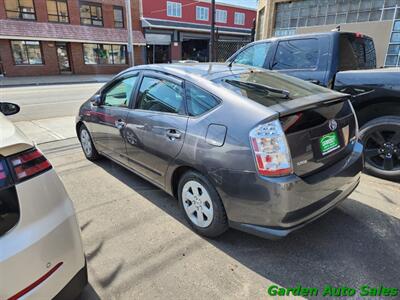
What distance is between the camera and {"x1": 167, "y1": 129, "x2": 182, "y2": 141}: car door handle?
268cm

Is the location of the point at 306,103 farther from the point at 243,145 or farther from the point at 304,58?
the point at 304,58

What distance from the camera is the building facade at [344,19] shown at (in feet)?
41.0

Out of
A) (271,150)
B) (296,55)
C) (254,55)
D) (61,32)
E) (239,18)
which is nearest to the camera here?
(271,150)

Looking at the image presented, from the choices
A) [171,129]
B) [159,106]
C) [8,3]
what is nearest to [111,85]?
[159,106]

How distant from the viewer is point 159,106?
3.02m

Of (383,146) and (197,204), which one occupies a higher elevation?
(383,146)

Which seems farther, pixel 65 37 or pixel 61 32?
pixel 65 37

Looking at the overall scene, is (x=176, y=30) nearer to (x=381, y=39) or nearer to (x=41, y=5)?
(x=41, y=5)

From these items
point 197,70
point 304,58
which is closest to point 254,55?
point 304,58

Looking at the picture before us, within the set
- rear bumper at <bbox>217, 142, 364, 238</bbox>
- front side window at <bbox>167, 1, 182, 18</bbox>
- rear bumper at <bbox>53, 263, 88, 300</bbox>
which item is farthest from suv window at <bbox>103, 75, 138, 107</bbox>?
front side window at <bbox>167, 1, 182, 18</bbox>

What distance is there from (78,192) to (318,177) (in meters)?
2.93

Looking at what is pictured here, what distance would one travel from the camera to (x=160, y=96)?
3.05m

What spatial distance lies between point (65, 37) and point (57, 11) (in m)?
2.38

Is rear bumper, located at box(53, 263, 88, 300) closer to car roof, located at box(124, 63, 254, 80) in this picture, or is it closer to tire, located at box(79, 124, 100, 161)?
car roof, located at box(124, 63, 254, 80)
